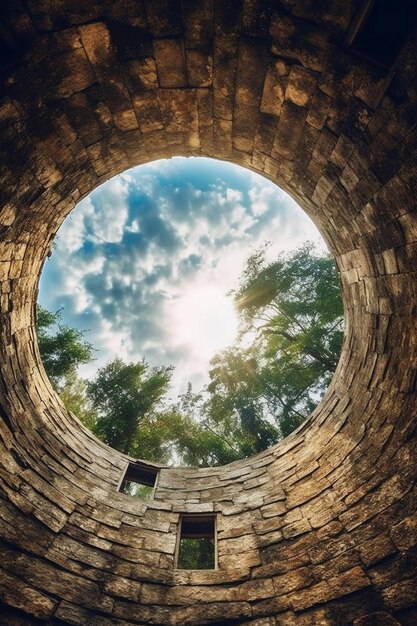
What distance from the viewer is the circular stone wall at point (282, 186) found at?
2.32 metres

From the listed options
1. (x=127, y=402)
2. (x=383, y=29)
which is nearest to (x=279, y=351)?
(x=127, y=402)

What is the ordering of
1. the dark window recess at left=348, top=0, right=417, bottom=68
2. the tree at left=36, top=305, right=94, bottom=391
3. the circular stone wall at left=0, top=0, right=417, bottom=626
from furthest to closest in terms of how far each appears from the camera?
the tree at left=36, top=305, right=94, bottom=391
the circular stone wall at left=0, top=0, right=417, bottom=626
the dark window recess at left=348, top=0, right=417, bottom=68

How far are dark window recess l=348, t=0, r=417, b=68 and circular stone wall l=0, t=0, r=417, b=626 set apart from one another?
7 centimetres

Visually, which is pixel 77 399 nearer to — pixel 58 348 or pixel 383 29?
pixel 58 348

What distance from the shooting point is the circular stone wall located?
2.32 meters

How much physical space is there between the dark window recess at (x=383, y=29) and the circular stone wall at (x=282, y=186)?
0.07 m

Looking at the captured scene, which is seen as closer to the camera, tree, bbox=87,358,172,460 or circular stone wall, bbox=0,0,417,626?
circular stone wall, bbox=0,0,417,626

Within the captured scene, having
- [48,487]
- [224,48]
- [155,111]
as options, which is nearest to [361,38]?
[224,48]

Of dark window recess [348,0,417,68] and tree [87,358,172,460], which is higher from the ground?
tree [87,358,172,460]

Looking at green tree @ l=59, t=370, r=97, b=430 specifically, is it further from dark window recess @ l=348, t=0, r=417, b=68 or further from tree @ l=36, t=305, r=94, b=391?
dark window recess @ l=348, t=0, r=417, b=68

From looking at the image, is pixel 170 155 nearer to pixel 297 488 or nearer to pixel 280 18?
pixel 280 18

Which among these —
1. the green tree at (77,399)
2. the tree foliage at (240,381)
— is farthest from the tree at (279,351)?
the green tree at (77,399)

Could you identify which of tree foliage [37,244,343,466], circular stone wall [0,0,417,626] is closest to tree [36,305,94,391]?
tree foliage [37,244,343,466]

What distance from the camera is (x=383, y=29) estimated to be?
80.6 inches
